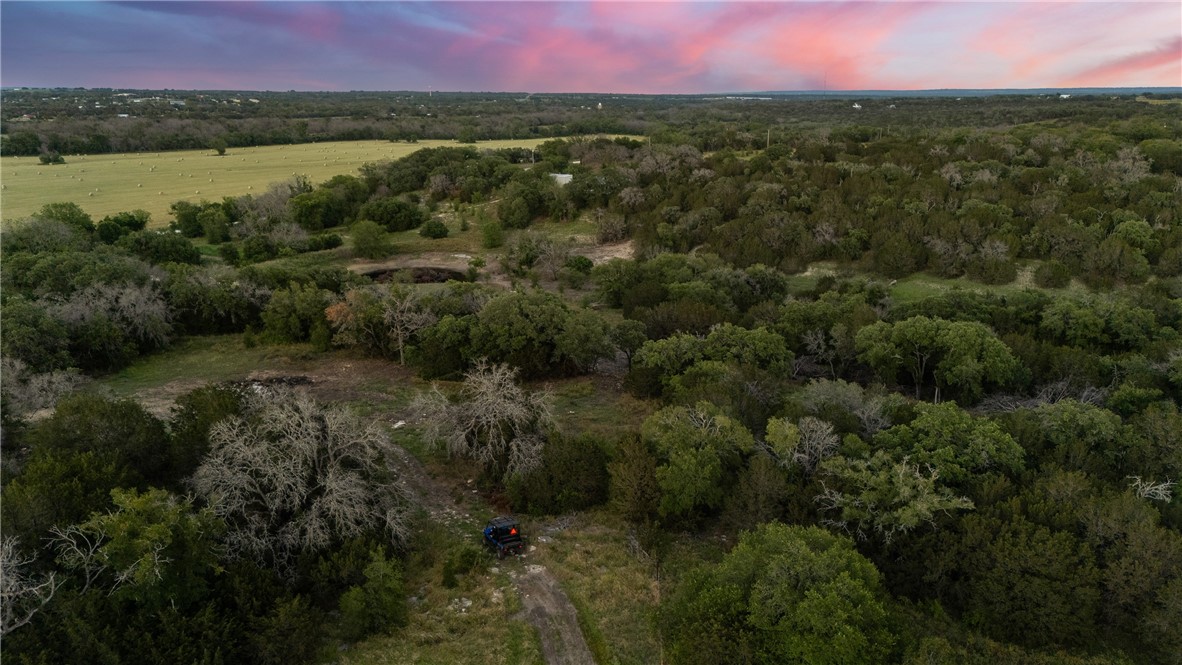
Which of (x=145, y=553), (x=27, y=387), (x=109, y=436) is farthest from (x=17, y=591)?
(x=27, y=387)

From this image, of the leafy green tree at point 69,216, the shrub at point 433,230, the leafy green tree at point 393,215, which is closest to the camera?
the leafy green tree at point 69,216

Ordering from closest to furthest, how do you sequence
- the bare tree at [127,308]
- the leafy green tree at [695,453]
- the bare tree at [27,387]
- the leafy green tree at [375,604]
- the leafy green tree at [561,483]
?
the leafy green tree at [375,604] < the leafy green tree at [695,453] < the leafy green tree at [561,483] < the bare tree at [27,387] < the bare tree at [127,308]

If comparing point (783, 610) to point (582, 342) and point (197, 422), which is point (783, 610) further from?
point (197, 422)

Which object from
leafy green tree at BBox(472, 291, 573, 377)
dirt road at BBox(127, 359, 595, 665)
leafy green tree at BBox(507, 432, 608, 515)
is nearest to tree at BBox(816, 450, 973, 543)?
leafy green tree at BBox(507, 432, 608, 515)

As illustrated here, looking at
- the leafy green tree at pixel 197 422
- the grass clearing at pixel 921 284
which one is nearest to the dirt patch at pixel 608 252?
the grass clearing at pixel 921 284

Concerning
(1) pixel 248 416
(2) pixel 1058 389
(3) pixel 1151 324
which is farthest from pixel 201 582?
(3) pixel 1151 324

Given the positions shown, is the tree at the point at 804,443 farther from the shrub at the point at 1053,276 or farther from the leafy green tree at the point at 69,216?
the leafy green tree at the point at 69,216

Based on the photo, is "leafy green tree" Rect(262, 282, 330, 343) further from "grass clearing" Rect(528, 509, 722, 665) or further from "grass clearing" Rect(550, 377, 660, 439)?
"grass clearing" Rect(528, 509, 722, 665)
